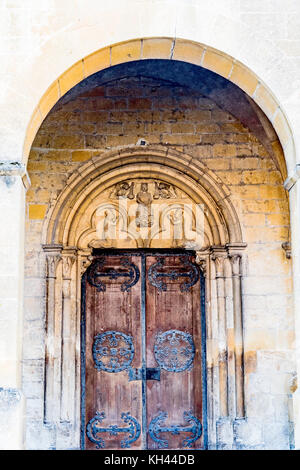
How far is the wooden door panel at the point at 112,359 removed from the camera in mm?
6496

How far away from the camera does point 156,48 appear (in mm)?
5164

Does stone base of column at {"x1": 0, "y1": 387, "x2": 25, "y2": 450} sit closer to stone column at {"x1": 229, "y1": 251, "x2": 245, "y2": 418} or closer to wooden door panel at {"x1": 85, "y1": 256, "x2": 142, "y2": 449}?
wooden door panel at {"x1": 85, "y1": 256, "x2": 142, "y2": 449}

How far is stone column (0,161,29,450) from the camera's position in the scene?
174 inches

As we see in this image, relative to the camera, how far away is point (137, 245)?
6730mm

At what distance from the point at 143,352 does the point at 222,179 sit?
6.64ft

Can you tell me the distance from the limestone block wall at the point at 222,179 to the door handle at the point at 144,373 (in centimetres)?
88

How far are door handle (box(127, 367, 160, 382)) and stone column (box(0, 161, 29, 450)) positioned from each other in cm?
215

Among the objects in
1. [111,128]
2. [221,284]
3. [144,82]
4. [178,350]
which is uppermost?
[144,82]

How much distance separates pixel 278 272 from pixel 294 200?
1.69 meters

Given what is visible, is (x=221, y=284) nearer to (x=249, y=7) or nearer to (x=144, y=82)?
(x=144, y=82)

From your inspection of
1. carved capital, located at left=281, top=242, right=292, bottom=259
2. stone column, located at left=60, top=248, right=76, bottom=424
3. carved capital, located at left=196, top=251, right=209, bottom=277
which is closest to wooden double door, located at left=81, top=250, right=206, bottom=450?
carved capital, located at left=196, top=251, right=209, bottom=277

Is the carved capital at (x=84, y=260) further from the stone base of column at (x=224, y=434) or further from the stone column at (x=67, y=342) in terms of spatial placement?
the stone base of column at (x=224, y=434)

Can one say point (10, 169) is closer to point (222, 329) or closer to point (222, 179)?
point (222, 179)

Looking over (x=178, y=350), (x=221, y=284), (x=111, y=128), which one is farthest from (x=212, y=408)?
(x=111, y=128)
